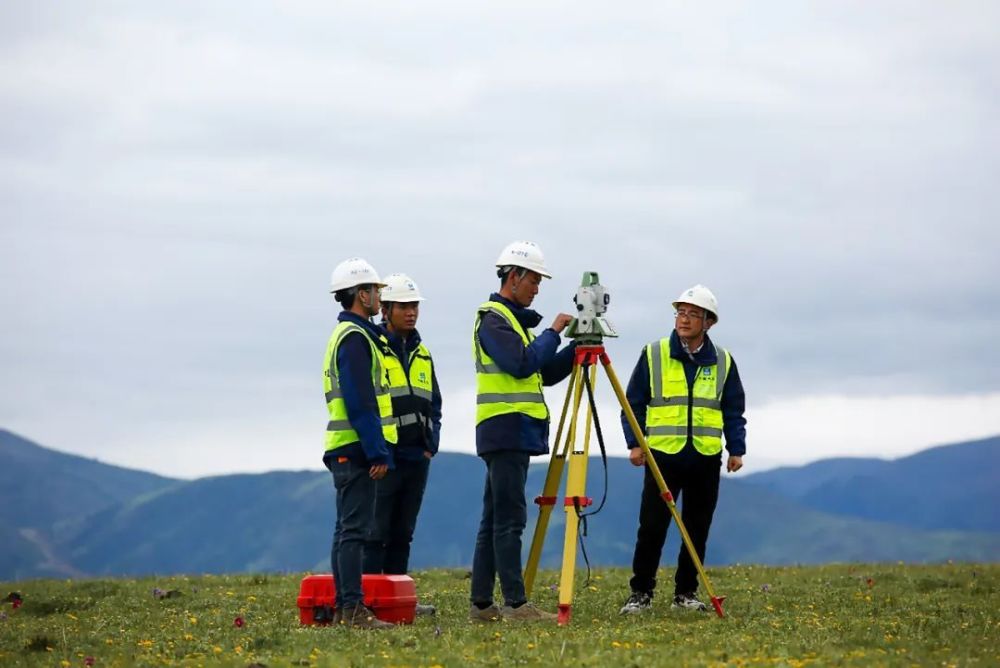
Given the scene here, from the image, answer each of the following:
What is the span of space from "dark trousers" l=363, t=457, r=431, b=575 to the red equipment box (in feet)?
3.85

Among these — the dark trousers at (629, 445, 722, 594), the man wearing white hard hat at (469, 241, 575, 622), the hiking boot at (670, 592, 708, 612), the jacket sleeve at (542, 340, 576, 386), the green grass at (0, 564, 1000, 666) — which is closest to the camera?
the green grass at (0, 564, 1000, 666)

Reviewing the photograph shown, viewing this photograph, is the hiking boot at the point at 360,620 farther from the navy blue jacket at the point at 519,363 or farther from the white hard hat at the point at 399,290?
the white hard hat at the point at 399,290

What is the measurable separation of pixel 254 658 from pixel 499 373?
11.5ft

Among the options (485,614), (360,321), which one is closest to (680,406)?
(485,614)

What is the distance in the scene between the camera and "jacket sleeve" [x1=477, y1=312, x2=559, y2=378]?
12891mm

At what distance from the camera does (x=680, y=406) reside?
1476 centimetres

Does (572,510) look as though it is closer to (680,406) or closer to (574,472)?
(574,472)

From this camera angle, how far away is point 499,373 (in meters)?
13.3

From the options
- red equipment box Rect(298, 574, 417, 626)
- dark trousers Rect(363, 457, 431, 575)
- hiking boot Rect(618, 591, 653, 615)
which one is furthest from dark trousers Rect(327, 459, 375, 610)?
hiking boot Rect(618, 591, 653, 615)

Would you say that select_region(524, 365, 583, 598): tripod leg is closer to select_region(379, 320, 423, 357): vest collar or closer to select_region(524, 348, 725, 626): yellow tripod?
select_region(524, 348, 725, 626): yellow tripod

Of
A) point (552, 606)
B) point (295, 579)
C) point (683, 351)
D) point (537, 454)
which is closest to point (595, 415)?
point (537, 454)

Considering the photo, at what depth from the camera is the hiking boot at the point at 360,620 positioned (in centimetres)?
1298

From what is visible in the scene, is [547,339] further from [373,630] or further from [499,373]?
[373,630]

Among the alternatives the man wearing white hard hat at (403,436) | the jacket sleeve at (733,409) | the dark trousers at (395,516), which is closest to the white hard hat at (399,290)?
the man wearing white hard hat at (403,436)
